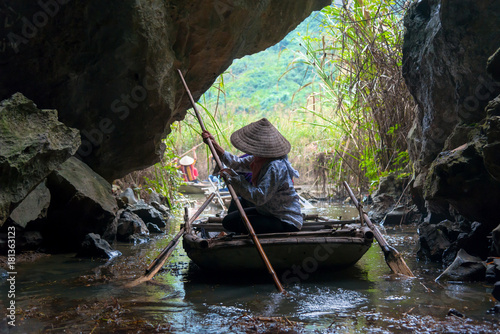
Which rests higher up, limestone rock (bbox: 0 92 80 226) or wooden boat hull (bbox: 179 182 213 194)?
limestone rock (bbox: 0 92 80 226)

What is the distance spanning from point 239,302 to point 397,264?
5.29 ft

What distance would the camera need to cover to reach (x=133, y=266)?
4789 millimetres

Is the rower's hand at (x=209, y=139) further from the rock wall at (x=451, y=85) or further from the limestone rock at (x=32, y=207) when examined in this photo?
the rock wall at (x=451, y=85)

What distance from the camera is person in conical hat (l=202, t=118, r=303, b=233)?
3934 mm

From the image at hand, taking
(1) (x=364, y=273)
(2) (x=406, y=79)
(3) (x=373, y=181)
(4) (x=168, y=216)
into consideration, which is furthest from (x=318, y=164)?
(1) (x=364, y=273)

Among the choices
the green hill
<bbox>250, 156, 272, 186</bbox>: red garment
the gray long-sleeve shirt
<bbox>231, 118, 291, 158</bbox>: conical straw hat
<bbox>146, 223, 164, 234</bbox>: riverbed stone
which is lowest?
<bbox>146, 223, 164, 234</bbox>: riverbed stone

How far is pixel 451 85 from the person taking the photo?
523 centimetres

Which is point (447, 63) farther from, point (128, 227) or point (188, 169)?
point (188, 169)

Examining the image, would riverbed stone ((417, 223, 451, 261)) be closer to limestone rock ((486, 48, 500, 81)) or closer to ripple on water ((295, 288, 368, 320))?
ripple on water ((295, 288, 368, 320))

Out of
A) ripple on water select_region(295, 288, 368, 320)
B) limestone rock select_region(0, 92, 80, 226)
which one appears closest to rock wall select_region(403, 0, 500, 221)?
ripple on water select_region(295, 288, 368, 320)

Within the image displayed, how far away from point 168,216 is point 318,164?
12.1ft

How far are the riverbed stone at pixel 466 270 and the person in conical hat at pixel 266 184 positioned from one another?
128 cm

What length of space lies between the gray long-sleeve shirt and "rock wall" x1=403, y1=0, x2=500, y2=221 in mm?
1326

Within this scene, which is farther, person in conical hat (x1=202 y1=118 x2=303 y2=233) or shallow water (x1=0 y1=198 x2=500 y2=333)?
person in conical hat (x1=202 y1=118 x2=303 y2=233)
